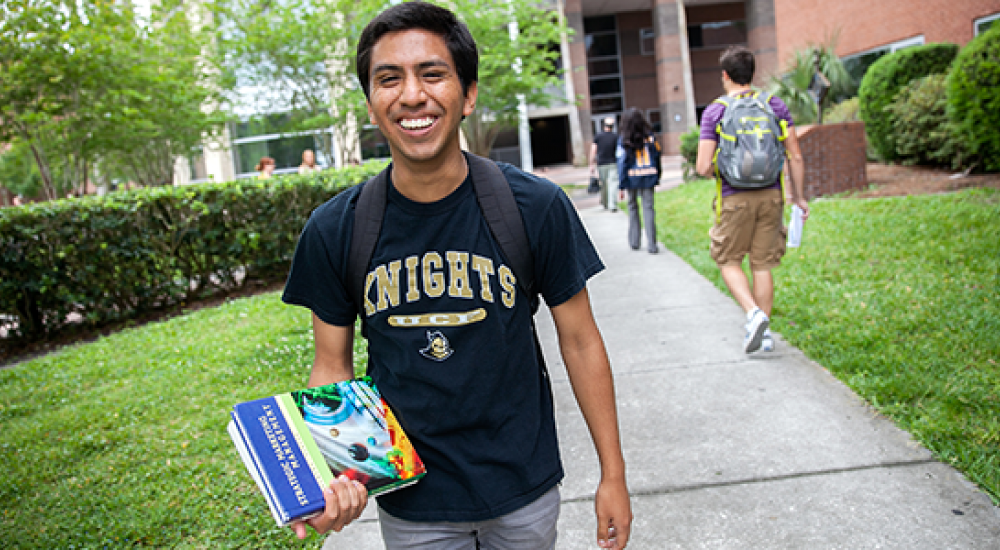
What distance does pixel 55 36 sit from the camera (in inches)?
432

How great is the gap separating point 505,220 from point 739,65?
12.9 feet

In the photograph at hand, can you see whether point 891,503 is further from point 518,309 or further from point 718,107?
point 718,107

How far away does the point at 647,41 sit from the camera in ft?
141

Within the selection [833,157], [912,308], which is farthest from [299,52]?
[912,308]

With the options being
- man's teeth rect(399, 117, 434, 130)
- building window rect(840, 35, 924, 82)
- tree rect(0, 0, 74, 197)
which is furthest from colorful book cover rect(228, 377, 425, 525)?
building window rect(840, 35, 924, 82)

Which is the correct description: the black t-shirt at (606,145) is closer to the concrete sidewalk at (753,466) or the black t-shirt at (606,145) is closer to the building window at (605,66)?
the concrete sidewalk at (753,466)

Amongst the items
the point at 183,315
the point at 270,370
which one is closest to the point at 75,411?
the point at 270,370

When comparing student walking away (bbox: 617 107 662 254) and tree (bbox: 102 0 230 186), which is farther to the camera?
tree (bbox: 102 0 230 186)

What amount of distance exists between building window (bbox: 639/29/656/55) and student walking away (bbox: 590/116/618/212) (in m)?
30.3

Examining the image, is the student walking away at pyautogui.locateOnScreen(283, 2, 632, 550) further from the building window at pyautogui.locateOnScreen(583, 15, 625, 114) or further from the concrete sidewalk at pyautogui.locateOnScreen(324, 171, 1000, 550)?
the building window at pyautogui.locateOnScreen(583, 15, 625, 114)

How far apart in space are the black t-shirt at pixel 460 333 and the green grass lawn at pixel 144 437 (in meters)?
2.04

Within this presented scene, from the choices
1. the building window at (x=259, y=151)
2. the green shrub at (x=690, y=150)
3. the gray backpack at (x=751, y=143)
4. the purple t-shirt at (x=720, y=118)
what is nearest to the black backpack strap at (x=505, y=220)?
the gray backpack at (x=751, y=143)

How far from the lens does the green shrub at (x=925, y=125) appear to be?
11773 millimetres

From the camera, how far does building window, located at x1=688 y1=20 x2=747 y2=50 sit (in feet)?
144
